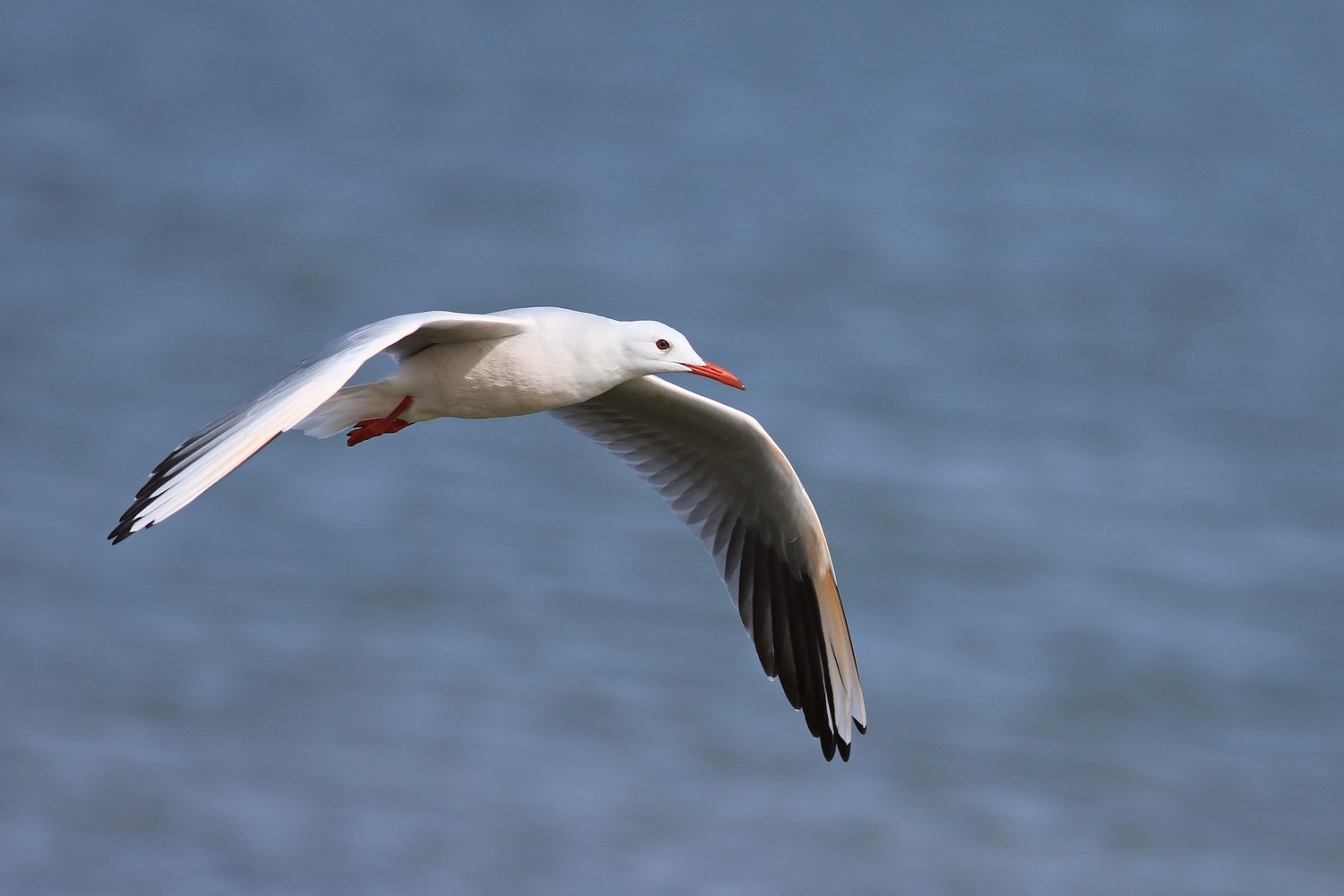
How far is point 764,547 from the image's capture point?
969cm

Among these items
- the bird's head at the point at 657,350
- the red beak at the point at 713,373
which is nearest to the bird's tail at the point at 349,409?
the bird's head at the point at 657,350

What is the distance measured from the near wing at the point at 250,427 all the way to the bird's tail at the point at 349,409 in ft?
2.50

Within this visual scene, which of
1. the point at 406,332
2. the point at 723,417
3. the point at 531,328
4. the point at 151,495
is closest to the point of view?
the point at 151,495

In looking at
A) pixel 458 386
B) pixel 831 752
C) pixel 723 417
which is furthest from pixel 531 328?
pixel 831 752

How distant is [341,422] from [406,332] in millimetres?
1279

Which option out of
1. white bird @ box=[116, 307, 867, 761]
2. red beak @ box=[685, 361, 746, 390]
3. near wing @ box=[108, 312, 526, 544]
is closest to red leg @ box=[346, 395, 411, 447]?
white bird @ box=[116, 307, 867, 761]

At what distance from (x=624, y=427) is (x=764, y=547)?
0.99 metres

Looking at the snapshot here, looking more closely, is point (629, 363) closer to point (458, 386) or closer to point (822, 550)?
point (458, 386)

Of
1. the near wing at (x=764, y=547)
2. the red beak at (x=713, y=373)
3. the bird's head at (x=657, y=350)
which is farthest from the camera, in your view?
the near wing at (x=764, y=547)

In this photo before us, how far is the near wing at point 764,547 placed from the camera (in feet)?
31.3

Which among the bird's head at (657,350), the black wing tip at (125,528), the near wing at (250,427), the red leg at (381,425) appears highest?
the bird's head at (657,350)

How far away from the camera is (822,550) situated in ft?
31.4

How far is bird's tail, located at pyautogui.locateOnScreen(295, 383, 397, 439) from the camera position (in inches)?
318

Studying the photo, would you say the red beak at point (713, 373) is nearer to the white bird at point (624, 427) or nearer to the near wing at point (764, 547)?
the white bird at point (624, 427)
